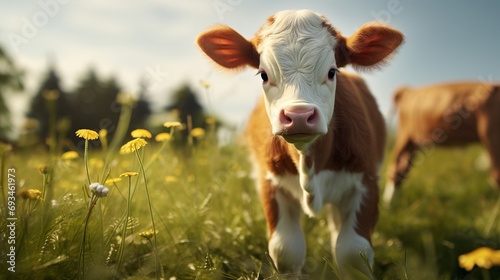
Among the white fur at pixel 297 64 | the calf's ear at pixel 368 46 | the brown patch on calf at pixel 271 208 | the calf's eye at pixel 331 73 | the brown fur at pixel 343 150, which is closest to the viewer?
the white fur at pixel 297 64

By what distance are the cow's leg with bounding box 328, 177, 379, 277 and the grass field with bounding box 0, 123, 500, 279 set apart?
15 centimetres

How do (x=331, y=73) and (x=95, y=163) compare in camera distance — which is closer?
(x=331, y=73)

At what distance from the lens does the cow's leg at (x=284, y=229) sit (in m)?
3.01

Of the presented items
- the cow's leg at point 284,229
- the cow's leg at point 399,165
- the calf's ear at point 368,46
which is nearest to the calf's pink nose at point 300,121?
the calf's ear at point 368,46

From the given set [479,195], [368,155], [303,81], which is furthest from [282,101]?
[479,195]

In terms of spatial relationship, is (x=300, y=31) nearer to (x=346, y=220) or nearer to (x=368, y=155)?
(x=368, y=155)

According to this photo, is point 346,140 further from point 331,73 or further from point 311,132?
point 311,132

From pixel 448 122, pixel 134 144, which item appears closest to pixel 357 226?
pixel 134 144

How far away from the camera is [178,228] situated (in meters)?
3.24

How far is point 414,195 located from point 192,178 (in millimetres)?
3632

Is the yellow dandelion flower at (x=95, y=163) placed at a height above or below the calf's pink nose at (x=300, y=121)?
below

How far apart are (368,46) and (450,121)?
450 centimetres

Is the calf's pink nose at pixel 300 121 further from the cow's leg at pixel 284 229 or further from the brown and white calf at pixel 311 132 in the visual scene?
the cow's leg at pixel 284 229

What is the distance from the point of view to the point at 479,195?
6730 mm
